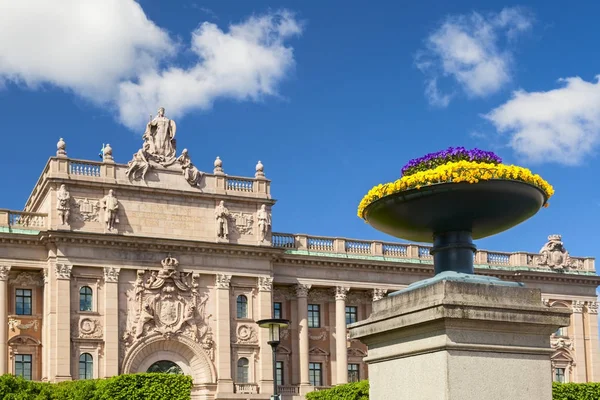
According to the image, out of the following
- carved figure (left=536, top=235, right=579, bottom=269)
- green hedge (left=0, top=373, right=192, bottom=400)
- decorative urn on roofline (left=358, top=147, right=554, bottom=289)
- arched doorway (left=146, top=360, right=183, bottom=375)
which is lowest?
green hedge (left=0, top=373, right=192, bottom=400)

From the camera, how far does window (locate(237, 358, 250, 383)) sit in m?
56.4

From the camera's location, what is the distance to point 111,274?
5319cm

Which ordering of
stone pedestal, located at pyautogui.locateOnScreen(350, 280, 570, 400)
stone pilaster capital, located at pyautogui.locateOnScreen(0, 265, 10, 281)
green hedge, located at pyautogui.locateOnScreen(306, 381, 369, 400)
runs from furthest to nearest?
stone pilaster capital, located at pyautogui.locateOnScreen(0, 265, 10, 281), green hedge, located at pyautogui.locateOnScreen(306, 381, 369, 400), stone pedestal, located at pyautogui.locateOnScreen(350, 280, 570, 400)

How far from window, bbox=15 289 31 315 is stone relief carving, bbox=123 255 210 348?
18.0 ft

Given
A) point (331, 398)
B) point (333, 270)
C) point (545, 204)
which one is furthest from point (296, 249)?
point (545, 204)

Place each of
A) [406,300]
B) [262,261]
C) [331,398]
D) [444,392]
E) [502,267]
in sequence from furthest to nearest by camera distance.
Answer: [502,267]
[262,261]
[331,398]
[406,300]
[444,392]

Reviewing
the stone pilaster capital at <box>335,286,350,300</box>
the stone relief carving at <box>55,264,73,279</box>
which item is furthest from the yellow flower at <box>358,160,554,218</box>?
the stone pilaster capital at <box>335,286,350,300</box>

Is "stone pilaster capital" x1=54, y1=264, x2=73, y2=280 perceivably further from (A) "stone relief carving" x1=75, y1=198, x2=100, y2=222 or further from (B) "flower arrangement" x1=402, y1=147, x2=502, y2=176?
(B) "flower arrangement" x1=402, y1=147, x2=502, y2=176

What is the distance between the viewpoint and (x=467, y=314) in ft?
31.3

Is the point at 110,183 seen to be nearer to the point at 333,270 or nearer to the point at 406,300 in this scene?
the point at 333,270

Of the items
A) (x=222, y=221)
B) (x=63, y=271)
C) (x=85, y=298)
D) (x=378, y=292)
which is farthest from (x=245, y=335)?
(x=63, y=271)

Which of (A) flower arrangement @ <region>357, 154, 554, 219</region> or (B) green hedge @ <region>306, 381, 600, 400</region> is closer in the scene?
(A) flower arrangement @ <region>357, 154, 554, 219</region>

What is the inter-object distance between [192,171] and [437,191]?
156 feet

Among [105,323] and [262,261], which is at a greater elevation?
[262,261]
